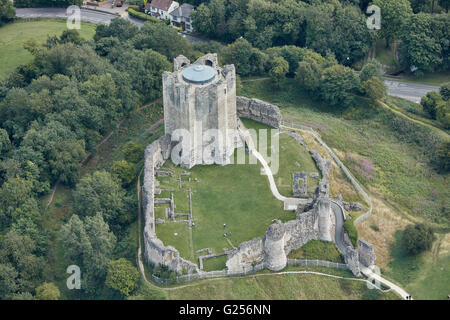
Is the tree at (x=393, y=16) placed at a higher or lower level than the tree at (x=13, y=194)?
higher

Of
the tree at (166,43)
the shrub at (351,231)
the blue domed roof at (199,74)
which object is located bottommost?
the shrub at (351,231)

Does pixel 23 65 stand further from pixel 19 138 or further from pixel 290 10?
pixel 290 10

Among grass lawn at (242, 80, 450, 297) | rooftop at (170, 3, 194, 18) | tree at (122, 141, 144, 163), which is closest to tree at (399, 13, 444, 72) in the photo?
grass lawn at (242, 80, 450, 297)

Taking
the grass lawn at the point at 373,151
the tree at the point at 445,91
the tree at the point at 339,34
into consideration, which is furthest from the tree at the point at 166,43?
the tree at the point at 445,91

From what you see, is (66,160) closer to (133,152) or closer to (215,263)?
(133,152)

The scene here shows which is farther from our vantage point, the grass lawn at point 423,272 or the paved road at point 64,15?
the paved road at point 64,15

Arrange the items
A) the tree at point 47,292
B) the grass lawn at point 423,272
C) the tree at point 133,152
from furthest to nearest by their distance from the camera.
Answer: the tree at point 133,152
the grass lawn at point 423,272
the tree at point 47,292

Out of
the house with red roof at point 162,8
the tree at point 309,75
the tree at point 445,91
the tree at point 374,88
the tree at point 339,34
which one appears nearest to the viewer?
the tree at point 374,88

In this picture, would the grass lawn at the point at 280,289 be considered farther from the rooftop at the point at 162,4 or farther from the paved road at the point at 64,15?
the rooftop at the point at 162,4
